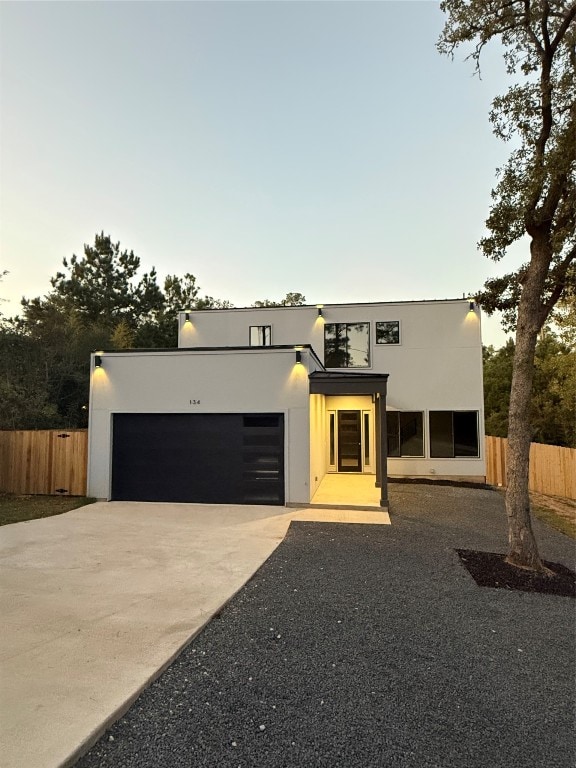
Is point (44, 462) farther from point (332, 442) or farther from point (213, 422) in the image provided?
point (332, 442)

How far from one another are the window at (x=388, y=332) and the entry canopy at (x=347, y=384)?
5.02 metres

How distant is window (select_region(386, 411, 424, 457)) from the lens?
13609 millimetres

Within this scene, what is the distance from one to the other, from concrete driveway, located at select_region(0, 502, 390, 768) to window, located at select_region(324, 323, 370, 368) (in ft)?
23.2

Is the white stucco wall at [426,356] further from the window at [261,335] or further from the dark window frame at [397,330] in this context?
the window at [261,335]

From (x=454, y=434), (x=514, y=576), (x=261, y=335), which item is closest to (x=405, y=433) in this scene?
(x=454, y=434)

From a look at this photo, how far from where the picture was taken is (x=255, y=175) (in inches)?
503

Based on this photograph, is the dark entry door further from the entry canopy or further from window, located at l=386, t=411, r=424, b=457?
the entry canopy

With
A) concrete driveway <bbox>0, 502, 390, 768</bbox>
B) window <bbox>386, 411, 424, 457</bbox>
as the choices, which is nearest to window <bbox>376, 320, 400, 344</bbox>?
window <bbox>386, 411, 424, 457</bbox>

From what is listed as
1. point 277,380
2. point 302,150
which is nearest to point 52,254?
point 302,150

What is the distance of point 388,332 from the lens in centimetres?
1420

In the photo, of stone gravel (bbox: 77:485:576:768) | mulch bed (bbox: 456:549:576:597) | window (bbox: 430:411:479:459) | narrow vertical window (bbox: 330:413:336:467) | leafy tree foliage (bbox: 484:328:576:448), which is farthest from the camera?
leafy tree foliage (bbox: 484:328:576:448)

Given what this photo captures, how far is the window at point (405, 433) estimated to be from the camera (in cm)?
1361

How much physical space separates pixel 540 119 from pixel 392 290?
1595 cm

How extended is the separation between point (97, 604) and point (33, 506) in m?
6.45
